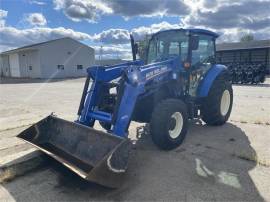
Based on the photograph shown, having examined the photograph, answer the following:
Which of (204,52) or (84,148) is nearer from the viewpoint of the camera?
(84,148)

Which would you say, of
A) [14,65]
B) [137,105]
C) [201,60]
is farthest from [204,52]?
[14,65]

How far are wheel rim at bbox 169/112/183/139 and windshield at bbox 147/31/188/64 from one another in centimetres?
151

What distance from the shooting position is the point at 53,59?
36094 mm

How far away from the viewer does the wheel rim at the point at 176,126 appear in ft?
17.8

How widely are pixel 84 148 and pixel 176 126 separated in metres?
1.86

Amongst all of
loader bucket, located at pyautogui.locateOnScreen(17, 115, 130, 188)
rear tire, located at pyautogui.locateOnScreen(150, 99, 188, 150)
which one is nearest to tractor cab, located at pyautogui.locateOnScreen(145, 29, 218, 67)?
rear tire, located at pyautogui.locateOnScreen(150, 99, 188, 150)

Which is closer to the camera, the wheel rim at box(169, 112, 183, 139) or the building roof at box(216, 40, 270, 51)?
the wheel rim at box(169, 112, 183, 139)

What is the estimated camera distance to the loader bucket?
3.70 metres

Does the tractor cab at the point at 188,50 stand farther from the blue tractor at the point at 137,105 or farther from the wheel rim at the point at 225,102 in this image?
the wheel rim at the point at 225,102

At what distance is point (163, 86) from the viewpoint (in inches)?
236

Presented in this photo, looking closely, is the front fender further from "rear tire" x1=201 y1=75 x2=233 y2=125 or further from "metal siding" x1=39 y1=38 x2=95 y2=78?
"metal siding" x1=39 y1=38 x2=95 y2=78

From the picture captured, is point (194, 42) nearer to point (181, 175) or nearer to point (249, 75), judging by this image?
point (181, 175)

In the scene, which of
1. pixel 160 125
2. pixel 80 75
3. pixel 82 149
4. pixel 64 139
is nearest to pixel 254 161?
pixel 160 125

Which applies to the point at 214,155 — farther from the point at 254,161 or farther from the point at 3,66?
the point at 3,66
